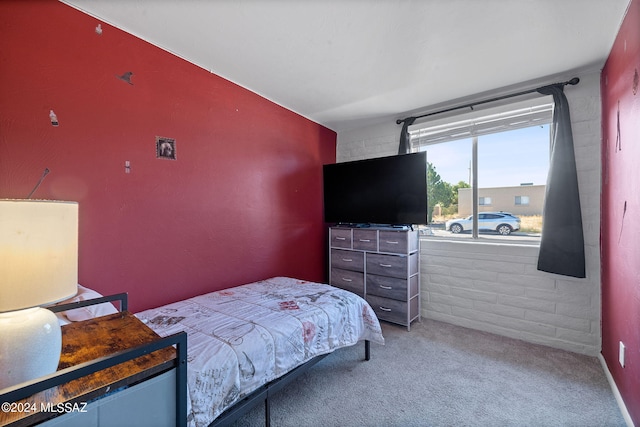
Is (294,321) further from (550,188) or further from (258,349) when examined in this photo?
(550,188)

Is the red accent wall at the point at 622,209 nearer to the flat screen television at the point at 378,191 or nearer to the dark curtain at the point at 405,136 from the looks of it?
the flat screen television at the point at 378,191

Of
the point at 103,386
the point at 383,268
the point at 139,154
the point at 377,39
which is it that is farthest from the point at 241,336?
the point at 377,39

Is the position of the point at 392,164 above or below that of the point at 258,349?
above

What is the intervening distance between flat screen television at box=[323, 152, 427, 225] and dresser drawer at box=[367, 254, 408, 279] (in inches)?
14.8

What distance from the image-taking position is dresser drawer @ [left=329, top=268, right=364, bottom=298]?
3168 mm

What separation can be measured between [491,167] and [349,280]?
6.41 feet

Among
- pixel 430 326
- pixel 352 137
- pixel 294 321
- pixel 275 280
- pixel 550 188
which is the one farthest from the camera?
pixel 352 137

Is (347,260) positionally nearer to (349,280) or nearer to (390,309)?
(349,280)

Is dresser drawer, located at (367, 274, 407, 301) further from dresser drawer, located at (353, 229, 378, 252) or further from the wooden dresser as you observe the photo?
dresser drawer, located at (353, 229, 378, 252)

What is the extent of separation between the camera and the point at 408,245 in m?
2.85

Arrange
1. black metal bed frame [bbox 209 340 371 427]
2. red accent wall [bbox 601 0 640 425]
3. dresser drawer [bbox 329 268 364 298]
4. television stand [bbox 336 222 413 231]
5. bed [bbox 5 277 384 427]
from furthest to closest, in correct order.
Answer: dresser drawer [bbox 329 268 364 298]
television stand [bbox 336 222 413 231]
red accent wall [bbox 601 0 640 425]
black metal bed frame [bbox 209 340 371 427]
bed [bbox 5 277 384 427]

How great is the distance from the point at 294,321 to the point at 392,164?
2.01 m

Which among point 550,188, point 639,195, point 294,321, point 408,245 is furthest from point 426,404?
point 550,188

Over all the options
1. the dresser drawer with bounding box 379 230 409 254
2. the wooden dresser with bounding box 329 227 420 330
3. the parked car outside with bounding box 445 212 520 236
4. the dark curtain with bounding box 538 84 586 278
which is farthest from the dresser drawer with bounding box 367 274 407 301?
the dark curtain with bounding box 538 84 586 278
